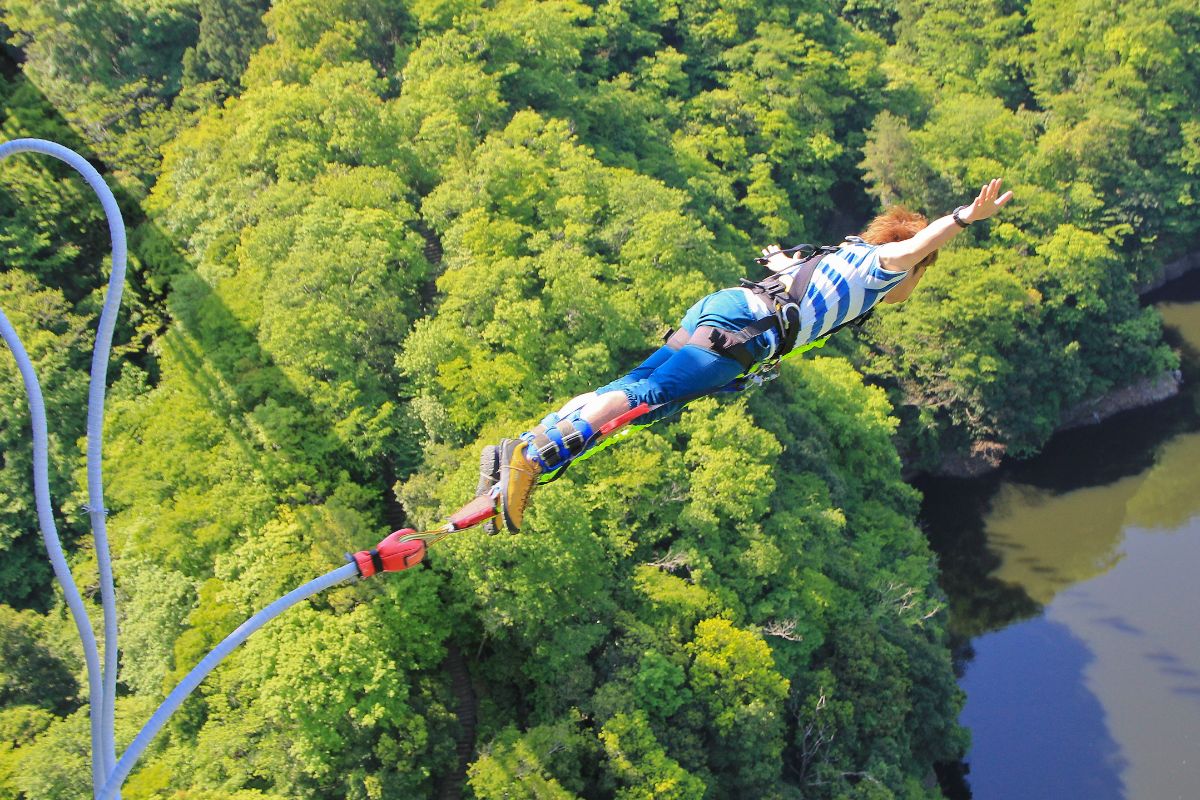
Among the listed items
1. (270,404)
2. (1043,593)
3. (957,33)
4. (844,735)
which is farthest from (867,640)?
(957,33)

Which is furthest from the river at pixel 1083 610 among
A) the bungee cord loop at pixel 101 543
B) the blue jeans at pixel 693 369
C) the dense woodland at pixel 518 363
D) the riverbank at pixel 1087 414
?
the bungee cord loop at pixel 101 543

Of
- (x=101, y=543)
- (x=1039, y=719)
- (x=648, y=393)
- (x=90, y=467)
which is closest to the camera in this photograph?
(x=101, y=543)

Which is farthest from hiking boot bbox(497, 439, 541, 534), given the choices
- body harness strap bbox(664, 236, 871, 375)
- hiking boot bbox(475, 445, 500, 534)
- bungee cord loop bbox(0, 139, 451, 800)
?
body harness strap bbox(664, 236, 871, 375)

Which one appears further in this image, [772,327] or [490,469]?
[772,327]

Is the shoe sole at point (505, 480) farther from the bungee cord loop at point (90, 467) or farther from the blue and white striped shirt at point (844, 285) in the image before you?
the bungee cord loop at point (90, 467)

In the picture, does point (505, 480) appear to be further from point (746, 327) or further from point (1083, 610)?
point (1083, 610)

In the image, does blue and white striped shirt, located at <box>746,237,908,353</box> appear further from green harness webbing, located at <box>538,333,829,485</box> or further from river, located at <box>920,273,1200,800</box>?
river, located at <box>920,273,1200,800</box>

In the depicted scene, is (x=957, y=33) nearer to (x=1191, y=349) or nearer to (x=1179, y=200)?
(x=1179, y=200)

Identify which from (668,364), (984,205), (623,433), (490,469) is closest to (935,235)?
(984,205)
